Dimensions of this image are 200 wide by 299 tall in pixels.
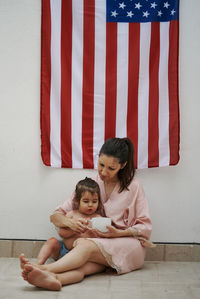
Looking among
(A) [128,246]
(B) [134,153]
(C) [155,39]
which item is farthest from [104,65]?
(A) [128,246]

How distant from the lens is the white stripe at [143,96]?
3832mm

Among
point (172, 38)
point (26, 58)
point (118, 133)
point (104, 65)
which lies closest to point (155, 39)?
point (172, 38)

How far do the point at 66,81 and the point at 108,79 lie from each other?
35 centimetres

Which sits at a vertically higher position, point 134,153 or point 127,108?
point 127,108

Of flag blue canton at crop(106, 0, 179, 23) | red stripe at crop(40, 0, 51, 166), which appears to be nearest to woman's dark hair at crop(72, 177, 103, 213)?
red stripe at crop(40, 0, 51, 166)

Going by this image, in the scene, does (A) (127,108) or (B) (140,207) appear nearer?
(B) (140,207)

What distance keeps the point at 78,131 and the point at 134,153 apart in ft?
1.66

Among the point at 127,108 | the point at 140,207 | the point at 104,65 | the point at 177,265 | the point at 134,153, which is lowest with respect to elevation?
the point at 177,265

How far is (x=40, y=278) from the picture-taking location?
111 inches

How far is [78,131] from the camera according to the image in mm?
3883

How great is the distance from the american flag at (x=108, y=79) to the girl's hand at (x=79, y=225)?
2.09 ft

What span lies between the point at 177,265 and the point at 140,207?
599 millimetres

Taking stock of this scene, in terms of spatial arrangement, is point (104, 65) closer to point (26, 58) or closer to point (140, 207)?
point (26, 58)

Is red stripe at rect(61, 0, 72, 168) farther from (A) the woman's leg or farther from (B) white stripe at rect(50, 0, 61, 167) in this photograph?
(A) the woman's leg
